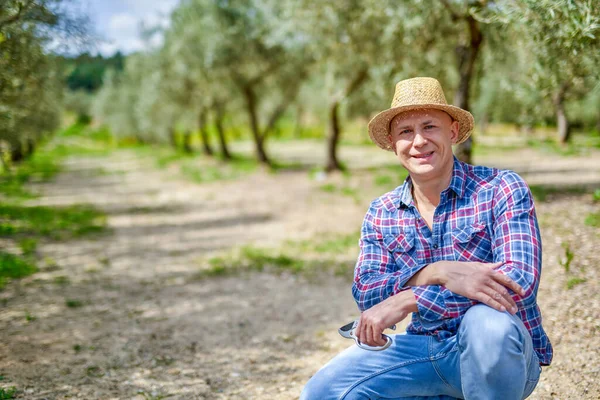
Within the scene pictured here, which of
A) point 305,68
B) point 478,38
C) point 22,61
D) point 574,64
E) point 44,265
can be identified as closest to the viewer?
point 574,64

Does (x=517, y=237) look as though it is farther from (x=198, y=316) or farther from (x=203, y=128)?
(x=203, y=128)

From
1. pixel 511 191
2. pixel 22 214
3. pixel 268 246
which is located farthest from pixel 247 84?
pixel 511 191

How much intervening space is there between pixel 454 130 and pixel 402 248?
0.86m

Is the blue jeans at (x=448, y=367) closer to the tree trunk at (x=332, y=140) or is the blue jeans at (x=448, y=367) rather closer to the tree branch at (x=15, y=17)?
the tree branch at (x=15, y=17)

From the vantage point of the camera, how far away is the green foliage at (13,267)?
8156 mm

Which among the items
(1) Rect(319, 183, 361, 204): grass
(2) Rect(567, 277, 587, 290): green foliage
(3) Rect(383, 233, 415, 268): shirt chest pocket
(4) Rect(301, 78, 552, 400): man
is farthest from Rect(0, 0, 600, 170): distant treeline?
(3) Rect(383, 233, 415, 268): shirt chest pocket

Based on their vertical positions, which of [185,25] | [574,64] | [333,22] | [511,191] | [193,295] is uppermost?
[185,25]

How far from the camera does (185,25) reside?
21656mm

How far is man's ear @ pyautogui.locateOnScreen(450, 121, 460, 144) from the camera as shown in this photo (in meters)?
3.22

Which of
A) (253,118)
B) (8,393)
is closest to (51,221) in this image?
(8,393)

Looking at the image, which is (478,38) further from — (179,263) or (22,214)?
(22,214)

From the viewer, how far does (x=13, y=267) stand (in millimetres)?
8570

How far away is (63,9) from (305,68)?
14080mm

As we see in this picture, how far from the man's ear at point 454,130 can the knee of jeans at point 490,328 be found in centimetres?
119
